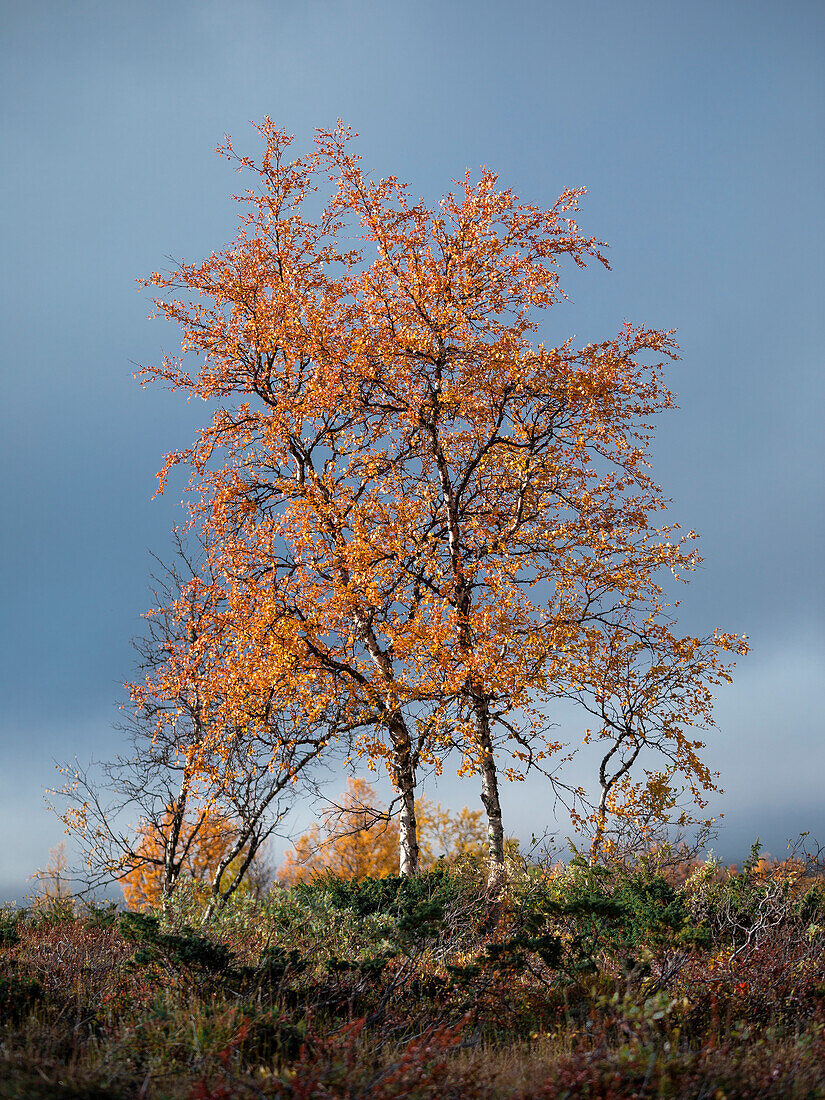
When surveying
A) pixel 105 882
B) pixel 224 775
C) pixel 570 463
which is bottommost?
pixel 105 882

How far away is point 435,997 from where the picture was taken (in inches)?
255

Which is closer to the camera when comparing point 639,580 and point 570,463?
point 639,580

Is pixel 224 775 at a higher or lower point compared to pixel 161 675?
lower

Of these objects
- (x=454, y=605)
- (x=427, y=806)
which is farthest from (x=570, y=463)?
(x=427, y=806)

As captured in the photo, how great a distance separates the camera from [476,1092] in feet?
14.5

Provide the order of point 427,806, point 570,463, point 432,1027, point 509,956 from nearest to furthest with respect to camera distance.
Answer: point 432,1027 → point 509,956 → point 570,463 → point 427,806

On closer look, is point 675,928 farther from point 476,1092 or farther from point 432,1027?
point 476,1092

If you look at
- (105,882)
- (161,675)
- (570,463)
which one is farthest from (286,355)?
(105,882)

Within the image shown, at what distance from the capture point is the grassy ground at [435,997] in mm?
4574

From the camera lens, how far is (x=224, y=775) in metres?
12.8

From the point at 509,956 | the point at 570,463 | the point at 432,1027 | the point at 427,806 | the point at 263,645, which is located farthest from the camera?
the point at 427,806

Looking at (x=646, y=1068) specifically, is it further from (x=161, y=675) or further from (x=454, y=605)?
(x=161, y=675)

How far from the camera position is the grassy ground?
4.57 m

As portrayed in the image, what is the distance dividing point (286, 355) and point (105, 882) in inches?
399
